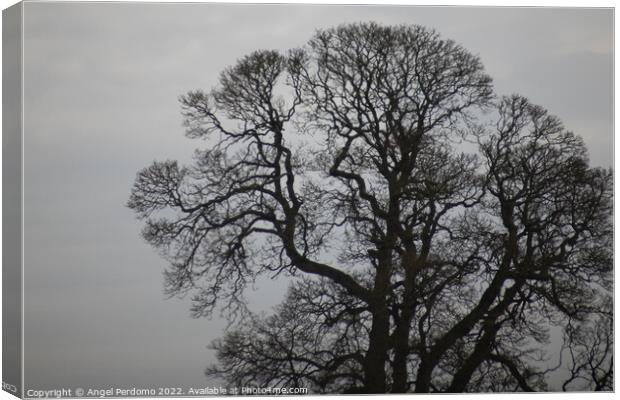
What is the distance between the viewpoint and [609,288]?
10078mm

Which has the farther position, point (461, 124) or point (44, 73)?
point (461, 124)

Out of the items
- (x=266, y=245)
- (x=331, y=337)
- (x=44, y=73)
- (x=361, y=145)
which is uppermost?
(x=44, y=73)

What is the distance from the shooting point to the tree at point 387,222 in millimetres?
9656

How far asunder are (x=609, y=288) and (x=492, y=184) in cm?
135

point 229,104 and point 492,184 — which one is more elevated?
point 229,104

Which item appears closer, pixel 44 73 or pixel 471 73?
pixel 44 73

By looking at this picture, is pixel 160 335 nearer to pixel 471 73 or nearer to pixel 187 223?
pixel 187 223

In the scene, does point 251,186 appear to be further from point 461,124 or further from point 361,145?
point 461,124

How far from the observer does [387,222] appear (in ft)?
32.2

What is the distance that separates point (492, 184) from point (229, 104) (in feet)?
7.55

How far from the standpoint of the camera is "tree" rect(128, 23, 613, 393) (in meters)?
9.66

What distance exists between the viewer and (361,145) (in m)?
9.84

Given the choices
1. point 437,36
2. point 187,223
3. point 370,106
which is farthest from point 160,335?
point 437,36

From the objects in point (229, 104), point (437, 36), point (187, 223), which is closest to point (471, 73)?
point (437, 36)
